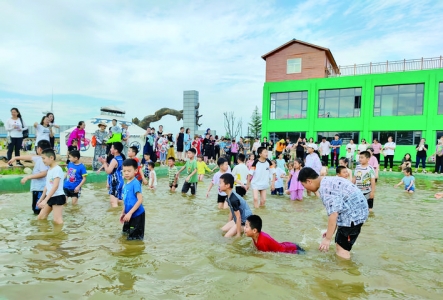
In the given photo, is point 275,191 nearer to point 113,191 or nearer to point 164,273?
point 113,191

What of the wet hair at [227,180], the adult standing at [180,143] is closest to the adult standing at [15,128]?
the adult standing at [180,143]

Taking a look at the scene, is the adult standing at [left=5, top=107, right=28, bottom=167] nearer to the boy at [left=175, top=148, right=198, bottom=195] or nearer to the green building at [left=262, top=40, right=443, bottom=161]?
the boy at [left=175, top=148, right=198, bottom=195]

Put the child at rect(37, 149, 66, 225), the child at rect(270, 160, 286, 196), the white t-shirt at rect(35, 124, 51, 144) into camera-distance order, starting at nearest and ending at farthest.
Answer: the child at rect(37, 149, 66, 225) < the child at rect(270, 160, 286, 196) < the white t-shirt at rect(35, 124, 51, 144)

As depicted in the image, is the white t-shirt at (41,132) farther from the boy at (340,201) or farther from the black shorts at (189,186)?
the boy at (340,201)

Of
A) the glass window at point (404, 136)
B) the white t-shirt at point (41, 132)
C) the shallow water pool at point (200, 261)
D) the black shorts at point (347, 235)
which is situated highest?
the glass window at point (404, 136)

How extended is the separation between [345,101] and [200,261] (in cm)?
2546

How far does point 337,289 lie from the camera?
11.5 ft

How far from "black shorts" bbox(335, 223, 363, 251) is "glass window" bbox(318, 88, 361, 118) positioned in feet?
79.6

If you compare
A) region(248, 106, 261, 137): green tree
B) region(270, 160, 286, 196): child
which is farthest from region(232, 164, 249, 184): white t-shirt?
region(248, 106, 261, 137): green tree

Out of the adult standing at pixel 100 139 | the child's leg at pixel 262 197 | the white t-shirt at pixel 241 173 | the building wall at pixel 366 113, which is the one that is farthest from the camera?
the building wall at pixel 366 113

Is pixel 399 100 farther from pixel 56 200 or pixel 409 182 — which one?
pixel 56 200

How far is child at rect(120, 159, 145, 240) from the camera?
186 inches

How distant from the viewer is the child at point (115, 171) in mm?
7148

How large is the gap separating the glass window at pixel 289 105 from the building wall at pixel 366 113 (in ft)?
1.35
